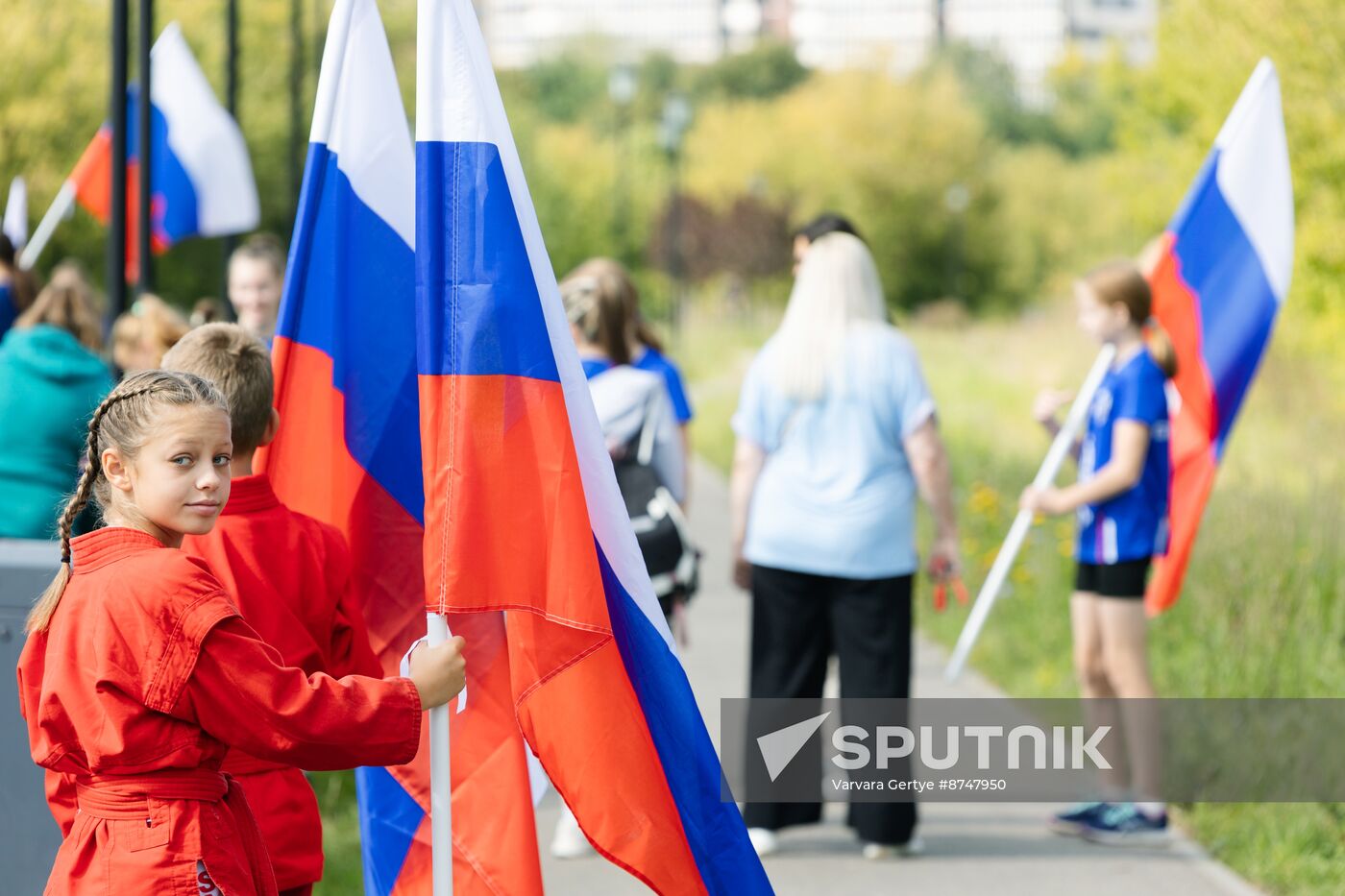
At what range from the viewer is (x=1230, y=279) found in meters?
6.30

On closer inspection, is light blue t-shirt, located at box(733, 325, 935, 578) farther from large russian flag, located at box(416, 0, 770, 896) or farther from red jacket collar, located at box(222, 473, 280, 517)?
red jacket collar, located at box(222, 473, 280, 517)

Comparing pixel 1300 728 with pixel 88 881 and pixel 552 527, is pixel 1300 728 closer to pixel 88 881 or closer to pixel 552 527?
pixel 552 527

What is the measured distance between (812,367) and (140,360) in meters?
2.43

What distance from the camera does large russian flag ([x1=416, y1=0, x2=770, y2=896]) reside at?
10.0ft

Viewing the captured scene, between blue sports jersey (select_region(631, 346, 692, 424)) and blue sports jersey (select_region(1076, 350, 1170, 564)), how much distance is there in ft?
5.12

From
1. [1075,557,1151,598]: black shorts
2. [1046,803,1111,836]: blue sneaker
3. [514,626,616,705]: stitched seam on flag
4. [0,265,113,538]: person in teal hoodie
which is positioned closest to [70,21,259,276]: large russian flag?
[0,265,113,538]: person in teal hoodie

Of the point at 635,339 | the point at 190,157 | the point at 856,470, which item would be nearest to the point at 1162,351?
the point at 856,470

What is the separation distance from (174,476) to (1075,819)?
4.16 m

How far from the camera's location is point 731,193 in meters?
61.2

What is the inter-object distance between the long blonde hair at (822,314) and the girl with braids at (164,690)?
118 inches

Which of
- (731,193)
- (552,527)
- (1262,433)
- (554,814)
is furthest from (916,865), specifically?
(731,193)

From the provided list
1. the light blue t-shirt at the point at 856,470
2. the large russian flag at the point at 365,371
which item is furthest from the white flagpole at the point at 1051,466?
the large russian flag at the point at 365,371

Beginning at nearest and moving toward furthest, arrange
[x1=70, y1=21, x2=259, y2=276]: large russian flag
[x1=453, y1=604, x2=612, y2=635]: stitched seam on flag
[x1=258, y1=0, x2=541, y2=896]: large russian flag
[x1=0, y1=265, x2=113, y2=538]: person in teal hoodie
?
1. [x1=453, y1=604, x2=612, y2=635]: stitched seam on flag
2. [x1=258, y1=0, x2=541, y2=896]: large russian flag
3. [x1=0, y1=265, x2=113, y2=538]: person in teal hoodie
4. [x1=70, y1=21, x2=259, y2=276]: large russian flag

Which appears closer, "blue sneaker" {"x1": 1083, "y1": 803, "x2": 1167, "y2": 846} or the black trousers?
the black trousers
